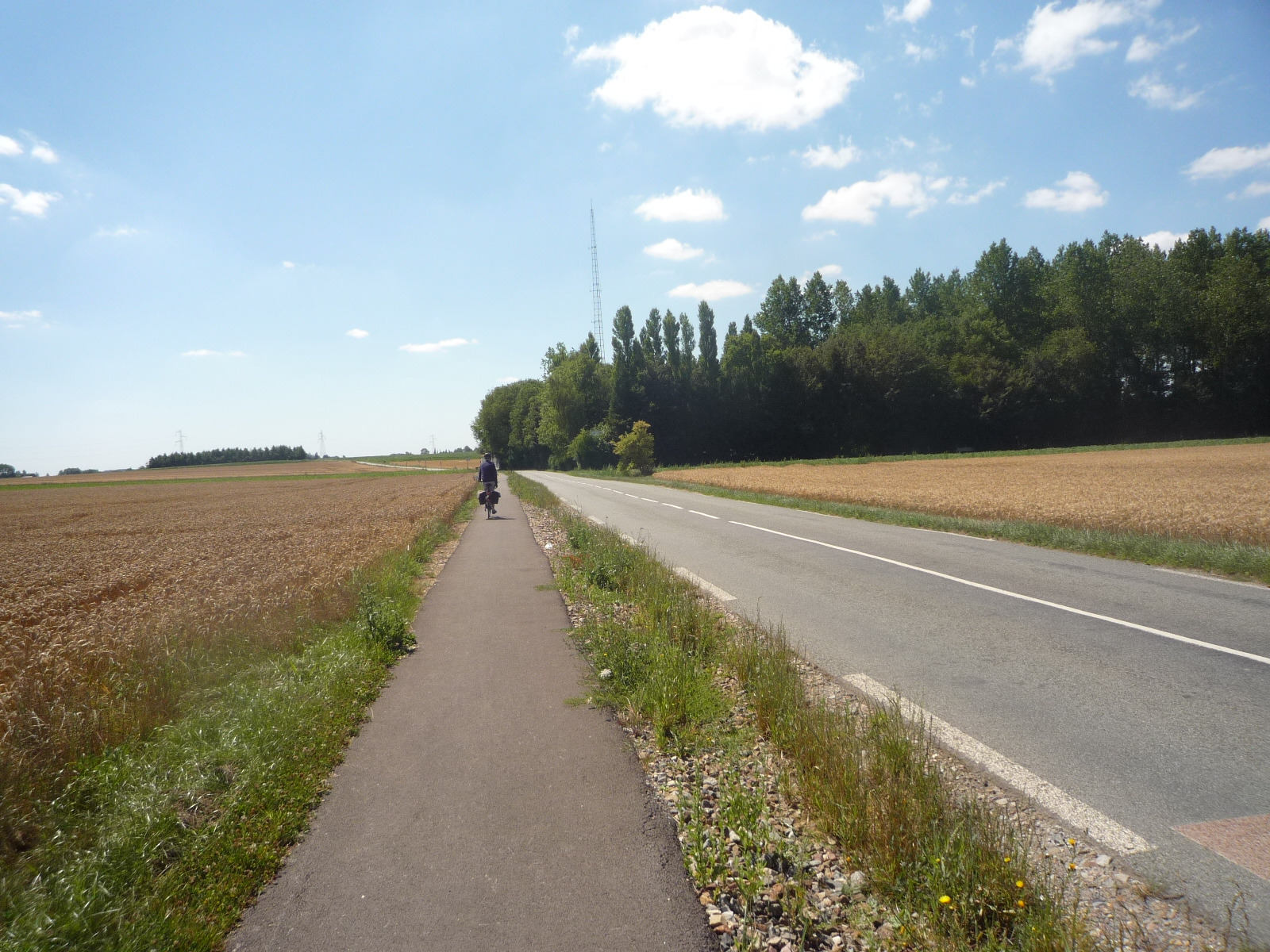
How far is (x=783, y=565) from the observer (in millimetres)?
10695

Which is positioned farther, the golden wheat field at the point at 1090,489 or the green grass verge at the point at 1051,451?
the green grass verge at the point at 1051,451

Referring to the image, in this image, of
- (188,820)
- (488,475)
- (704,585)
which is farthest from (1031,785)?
(488,475)

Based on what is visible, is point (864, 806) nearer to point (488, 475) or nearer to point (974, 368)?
point (488, 475)

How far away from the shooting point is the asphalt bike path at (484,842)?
263 centimetres

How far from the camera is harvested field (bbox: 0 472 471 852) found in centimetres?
424

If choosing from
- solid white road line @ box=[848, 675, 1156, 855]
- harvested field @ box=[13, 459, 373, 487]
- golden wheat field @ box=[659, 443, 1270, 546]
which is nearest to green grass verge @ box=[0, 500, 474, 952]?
solid white road line @ box=[848, 675, 1156, 855]

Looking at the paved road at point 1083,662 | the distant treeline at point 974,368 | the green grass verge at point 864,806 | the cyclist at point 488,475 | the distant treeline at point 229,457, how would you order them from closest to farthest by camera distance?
the green grass verge at point 864,806 → the paved road at point 1083,662 → the cyclist at point 488,475 → the distant treeline at point 974,368 → the distant treeline at point 229,457

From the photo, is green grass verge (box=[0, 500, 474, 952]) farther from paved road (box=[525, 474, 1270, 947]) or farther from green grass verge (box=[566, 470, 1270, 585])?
green grass verge (box=[566, 470, 1270, 585])

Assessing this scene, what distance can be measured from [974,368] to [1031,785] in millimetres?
72239

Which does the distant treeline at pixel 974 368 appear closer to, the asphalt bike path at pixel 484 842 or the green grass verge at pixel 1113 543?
the green grass verge at pixel 1113 543

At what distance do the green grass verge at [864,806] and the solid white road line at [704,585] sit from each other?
226cm

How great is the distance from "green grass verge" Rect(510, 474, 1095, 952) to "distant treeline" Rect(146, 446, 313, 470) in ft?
467

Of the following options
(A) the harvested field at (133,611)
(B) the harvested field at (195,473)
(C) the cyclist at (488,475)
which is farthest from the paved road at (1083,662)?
(B) the harvested field at (195,473)

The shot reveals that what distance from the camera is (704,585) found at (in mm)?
9516
